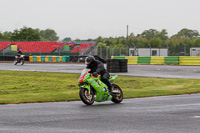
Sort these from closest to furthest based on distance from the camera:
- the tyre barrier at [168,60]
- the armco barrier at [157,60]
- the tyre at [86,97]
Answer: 1. the tyre at [86,97]
2. the tyre barrier at [168,60]
3. the armco barrier at [157,60]

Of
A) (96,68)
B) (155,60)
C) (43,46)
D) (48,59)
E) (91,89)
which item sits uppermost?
(43,46)

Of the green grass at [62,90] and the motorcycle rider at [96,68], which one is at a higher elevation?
the motorcycle rider at [96,68]

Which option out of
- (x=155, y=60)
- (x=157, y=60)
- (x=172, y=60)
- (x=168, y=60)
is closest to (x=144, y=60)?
(x=155, y=60)

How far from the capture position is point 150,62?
45.4m

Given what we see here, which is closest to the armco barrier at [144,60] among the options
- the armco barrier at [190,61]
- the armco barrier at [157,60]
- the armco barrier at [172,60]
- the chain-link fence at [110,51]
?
the armco barrier at [157,60]

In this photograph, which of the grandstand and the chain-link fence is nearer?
the chain-link fence

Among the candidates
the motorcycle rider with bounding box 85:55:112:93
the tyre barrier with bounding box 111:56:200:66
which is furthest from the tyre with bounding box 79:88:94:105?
the tyre barrier with bounding box 111:56:200:66

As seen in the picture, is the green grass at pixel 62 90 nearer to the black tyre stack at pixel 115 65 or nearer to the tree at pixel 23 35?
the black tyre stack at pixel 115 65

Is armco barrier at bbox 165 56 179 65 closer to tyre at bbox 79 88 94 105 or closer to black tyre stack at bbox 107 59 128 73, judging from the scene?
black tyre stack at bbox 107 59 128 73

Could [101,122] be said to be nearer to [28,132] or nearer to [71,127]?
[71,127]

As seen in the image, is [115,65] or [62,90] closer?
[62,90]

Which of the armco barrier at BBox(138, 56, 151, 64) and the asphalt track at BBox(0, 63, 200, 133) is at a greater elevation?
the asphalt track at BBox(0, 63, 200, 133)

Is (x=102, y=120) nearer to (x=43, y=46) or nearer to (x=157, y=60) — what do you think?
(x=157, y=60)

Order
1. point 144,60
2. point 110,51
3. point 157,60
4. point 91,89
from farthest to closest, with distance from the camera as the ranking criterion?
point 110,51
point 144,60
point 157,60
point 91,89
